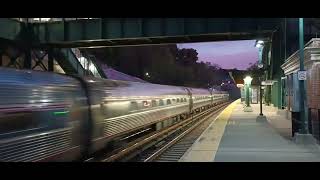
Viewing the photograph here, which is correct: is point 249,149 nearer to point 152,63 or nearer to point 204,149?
point 204,149

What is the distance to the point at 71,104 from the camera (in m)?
11.4

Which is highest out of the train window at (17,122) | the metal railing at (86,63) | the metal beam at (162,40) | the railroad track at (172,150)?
the metal beam at (162,40)

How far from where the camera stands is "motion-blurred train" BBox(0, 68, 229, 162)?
341 inches

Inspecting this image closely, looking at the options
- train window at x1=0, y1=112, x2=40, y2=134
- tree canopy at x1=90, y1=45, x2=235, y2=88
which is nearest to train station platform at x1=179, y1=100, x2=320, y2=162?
train window at x1=0, y1=112, x2=40, y2=134

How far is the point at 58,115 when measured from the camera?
34.7 ft

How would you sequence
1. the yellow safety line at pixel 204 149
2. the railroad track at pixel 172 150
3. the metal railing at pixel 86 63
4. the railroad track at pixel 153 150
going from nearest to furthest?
the railroad track at pixel 153 150 < the yellow safety line at pixel 204 149 < the railroad track at pixel 172 150 < the metal railing at pixel 86 63

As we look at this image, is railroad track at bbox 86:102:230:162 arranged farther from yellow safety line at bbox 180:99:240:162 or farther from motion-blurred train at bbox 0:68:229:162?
motion-blurred train at bbox 0:68:229:162

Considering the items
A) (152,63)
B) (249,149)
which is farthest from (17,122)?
(152,63)

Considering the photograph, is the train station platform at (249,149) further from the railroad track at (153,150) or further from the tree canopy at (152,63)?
the tree canopy at (152,63)

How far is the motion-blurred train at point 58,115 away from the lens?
867cm

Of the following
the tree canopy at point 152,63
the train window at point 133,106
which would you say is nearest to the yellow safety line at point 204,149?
the train window at point 133,106
